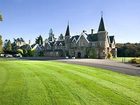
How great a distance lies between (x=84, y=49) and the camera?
8525cm

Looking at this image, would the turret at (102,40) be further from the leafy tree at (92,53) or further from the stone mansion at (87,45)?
the leafy tree at (92,53)

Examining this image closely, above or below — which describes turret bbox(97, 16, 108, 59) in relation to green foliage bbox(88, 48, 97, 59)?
above

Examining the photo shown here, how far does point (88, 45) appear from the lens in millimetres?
84562

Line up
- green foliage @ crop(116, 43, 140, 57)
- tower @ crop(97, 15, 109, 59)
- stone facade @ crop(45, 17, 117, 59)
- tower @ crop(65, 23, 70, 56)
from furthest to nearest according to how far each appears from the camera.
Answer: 1. tower @ crop(65, 23, 70, 56)
2. green foliage @ crop(116, 43, 140, 57)
3. stone facade @ crop(45, 17, 117, 59)
4. tower @ crop(97, 15, 109, 59)

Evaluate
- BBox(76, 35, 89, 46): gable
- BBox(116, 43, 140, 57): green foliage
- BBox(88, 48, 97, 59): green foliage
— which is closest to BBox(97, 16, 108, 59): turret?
BBox(88, 48, 97, 59): green foliage

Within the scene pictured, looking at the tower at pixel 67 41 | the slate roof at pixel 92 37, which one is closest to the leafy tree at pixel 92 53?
the slate roof at pixel 92 37

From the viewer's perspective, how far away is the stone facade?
79500 mm

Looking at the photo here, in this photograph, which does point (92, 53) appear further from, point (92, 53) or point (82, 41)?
point (82, 41)

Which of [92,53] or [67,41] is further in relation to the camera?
[67,41]

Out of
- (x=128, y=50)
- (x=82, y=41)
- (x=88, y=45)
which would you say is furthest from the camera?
(x=128, y=50)

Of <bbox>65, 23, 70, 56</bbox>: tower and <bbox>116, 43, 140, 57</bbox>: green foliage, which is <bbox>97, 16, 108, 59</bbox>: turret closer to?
<bbox>116, 43, 140, 57</bbox>: green foliage

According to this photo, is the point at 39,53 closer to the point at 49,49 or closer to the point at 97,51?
the point at 49,49

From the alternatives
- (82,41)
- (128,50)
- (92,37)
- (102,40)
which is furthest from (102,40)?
(128,50)

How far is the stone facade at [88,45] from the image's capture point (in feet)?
261
